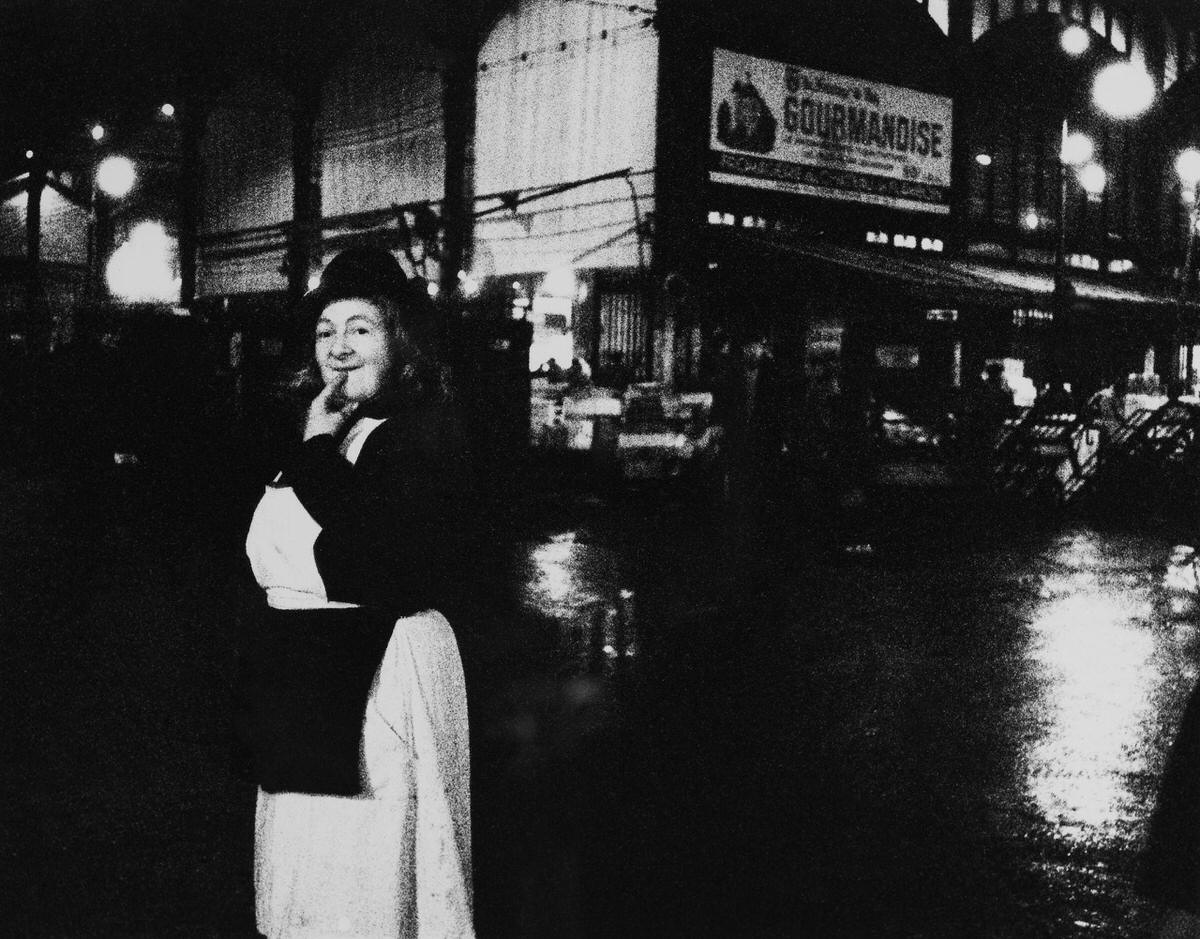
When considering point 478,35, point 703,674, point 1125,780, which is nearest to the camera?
point 1125,780

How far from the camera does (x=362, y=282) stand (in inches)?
106

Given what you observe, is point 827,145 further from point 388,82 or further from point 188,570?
point 188,570

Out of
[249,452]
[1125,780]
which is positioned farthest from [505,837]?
[249,452]

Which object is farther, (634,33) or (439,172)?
(439,172)

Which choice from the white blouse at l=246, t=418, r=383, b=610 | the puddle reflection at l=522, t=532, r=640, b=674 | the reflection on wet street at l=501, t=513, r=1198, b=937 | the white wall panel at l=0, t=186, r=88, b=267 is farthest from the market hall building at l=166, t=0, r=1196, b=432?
the white wall panel at l=0, t=186, r=88, b=267

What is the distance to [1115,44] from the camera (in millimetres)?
28078

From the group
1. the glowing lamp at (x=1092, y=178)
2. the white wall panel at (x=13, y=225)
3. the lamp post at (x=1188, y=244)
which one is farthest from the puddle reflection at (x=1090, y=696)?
the white wall panel at (x=13, y=225)

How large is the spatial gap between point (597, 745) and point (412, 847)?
10.5 feet

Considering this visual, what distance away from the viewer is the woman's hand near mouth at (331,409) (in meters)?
2.66

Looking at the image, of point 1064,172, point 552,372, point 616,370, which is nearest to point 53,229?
point 616,370

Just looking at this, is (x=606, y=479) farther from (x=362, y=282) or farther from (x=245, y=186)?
(x=245, y=186)

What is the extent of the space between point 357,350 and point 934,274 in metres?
18.6

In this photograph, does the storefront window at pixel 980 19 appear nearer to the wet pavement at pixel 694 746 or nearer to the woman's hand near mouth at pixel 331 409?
the wet pavement at pixel 694 746

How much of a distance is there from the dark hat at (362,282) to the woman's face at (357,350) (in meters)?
0.02
